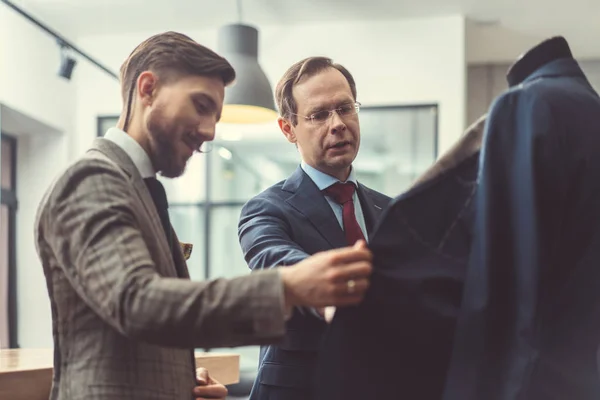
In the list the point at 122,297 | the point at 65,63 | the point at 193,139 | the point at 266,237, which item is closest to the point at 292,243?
the point at 266,237

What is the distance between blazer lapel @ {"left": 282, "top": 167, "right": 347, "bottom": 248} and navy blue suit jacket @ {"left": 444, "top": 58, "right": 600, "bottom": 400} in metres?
0.61

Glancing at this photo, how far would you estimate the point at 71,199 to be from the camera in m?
1.09

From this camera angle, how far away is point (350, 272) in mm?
1055

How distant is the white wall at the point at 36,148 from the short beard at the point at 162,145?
169 inches

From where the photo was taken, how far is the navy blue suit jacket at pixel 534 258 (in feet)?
3.33

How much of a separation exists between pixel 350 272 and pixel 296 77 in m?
0.90

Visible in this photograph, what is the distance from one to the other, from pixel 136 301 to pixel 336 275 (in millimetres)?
274

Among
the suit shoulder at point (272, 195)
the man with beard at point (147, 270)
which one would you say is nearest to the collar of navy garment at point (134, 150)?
the man with beard at point (147, 270)

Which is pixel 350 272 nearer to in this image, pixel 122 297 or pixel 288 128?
pixel 122 297

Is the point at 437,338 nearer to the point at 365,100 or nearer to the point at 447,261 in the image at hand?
the point at 447,261

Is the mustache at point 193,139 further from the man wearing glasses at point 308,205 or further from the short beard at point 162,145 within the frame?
the man wearing glasses at point 308,205

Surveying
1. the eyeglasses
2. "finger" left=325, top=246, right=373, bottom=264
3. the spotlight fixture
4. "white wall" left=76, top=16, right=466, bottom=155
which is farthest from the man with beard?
"white wall" left=76, top=16, right=466, bottom=155

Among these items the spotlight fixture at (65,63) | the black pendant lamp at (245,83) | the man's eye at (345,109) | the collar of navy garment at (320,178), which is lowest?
the collar of navy garment at (320,178)

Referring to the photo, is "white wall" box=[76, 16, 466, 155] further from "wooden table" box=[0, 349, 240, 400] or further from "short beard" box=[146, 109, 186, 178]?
"short beard" box=[146, 109, 186, 178]
